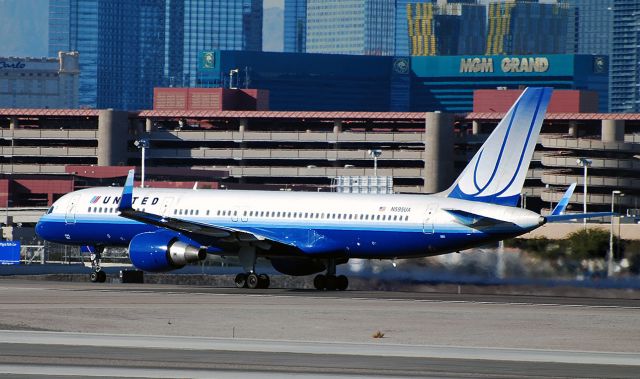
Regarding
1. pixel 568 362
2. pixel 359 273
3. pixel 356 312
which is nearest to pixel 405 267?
pixel 359 273

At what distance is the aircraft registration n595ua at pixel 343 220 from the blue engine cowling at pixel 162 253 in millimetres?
40

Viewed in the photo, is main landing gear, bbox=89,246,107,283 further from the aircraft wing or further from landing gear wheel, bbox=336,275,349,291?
landing gear wheel, bbox=336,275,349,291

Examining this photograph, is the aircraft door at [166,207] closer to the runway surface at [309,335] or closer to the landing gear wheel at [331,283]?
the runway surface at [309,335]

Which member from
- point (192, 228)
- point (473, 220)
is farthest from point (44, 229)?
point (473, 220)

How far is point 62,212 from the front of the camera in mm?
73562

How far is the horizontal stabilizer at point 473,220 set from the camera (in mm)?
63844

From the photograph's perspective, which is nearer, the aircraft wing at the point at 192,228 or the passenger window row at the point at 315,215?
the aircraft wing at the point at 192,228

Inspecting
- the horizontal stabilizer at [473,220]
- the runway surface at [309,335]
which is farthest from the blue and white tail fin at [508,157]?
the runway surface at [309,335]

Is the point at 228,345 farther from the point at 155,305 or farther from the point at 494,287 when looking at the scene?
the point at 494,287

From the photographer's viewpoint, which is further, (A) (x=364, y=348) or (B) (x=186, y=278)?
(B) (x=186, y=278)

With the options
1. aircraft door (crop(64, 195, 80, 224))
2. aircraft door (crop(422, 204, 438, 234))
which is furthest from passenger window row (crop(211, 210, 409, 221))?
aircraft door (crop(64, 195, 80, 224))

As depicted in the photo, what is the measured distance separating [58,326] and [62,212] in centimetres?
2746

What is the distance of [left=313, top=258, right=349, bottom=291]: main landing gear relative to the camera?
68125mm

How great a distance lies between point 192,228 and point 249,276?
3858 millimetres
